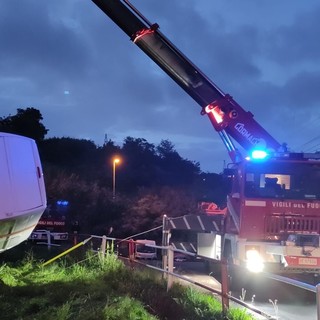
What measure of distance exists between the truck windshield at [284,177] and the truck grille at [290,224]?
65cm

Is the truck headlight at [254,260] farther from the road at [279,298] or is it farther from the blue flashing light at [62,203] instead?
the blue flashing light at [62,203]

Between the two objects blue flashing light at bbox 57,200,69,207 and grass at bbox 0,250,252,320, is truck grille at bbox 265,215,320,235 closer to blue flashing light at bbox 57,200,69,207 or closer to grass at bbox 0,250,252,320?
grass at bbox 0,250,252,320

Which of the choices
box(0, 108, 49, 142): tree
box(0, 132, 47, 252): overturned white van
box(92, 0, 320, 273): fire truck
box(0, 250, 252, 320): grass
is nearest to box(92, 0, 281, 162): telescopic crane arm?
box(92, 0, 320, 273): fire truck

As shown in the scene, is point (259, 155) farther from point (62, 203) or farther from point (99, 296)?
point (62, 203)

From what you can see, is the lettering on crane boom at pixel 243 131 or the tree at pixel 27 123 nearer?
the lettering on crane boom at pixel 243 131

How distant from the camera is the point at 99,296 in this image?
28.9ft

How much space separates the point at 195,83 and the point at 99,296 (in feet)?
22.3

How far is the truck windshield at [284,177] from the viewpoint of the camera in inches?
461

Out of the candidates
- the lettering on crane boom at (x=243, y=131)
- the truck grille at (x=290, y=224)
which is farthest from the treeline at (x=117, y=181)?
the truck grille at (x=290, y=224)

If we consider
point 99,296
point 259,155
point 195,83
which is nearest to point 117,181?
point 195,83

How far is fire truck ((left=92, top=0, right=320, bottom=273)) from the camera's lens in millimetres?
10875

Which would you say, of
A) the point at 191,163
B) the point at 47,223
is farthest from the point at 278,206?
the point at 191,163

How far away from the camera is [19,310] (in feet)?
24.9

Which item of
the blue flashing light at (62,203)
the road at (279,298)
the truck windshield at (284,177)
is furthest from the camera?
the blue flashing light at (62,203)
